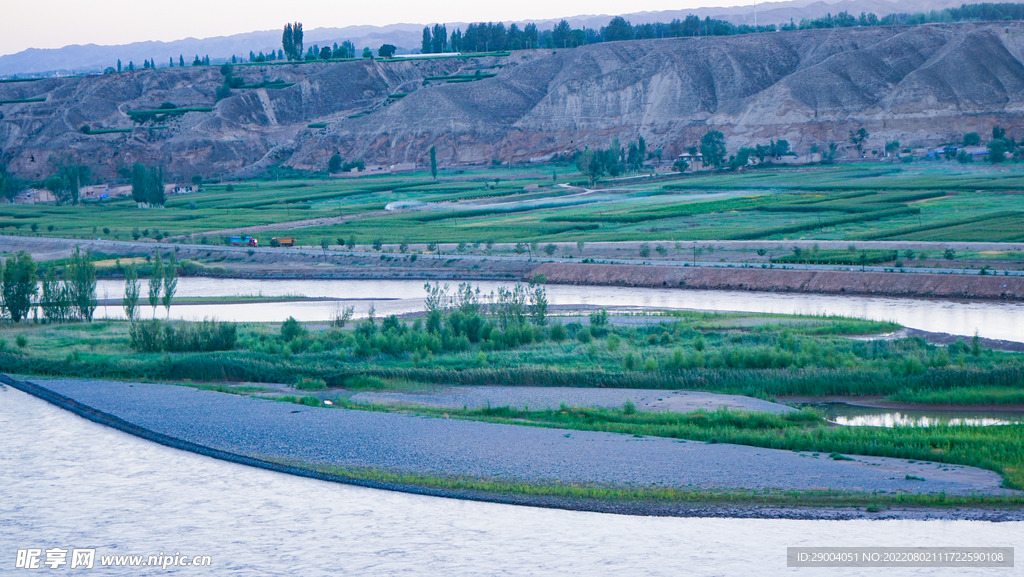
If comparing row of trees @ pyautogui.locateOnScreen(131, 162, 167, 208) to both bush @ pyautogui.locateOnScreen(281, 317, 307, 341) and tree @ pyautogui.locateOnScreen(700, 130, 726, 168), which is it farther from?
bush @ pyautogui.locateOnScreen(281, 317, 307, 341)

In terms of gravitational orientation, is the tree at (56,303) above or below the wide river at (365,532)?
above

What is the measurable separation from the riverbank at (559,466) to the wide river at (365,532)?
1.28ft

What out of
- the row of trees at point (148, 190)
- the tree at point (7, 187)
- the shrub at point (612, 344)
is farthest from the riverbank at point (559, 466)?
the tree at point (7, 187)

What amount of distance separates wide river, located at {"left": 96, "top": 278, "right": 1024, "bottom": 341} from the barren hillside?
7172 cm

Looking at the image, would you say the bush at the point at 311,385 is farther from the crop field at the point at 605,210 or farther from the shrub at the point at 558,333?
the crop field at the point at 605,210

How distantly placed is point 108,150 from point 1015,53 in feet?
355

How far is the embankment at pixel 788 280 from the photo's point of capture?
36656 mm

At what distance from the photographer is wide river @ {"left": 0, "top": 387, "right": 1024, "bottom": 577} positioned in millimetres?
13344

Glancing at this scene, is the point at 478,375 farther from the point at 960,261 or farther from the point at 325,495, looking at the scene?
the point at 960,261

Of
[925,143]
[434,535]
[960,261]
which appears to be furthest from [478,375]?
[925,143]

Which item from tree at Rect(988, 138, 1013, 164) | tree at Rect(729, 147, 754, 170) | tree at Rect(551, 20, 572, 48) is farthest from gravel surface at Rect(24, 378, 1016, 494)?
tree at Rect(551, 20, 572, 48)

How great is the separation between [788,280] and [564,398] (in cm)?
2110

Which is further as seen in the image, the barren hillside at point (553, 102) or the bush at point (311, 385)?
the barren hillside at point (553, 102)

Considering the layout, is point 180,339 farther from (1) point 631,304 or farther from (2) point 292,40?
(2) point 292,40
